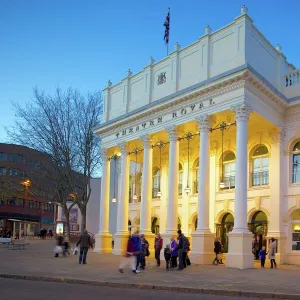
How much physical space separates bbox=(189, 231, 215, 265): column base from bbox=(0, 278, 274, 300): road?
30.3 ft

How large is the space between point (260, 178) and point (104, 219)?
1172 centimetres

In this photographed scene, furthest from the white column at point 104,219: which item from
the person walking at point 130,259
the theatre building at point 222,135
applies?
the person walking at point 130,259

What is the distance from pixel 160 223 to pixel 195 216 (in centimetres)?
338

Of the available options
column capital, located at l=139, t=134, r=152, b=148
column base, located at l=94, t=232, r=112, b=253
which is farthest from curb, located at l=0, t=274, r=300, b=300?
column base, located at l=94, t=232, r=112, b=253

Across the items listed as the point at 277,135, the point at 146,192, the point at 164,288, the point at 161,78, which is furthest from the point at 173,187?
the point at 164,288

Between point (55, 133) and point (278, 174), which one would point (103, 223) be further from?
point (278, 174)

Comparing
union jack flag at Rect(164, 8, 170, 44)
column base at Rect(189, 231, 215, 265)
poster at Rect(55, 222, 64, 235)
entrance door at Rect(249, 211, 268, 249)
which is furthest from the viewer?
poster at Rect(55, 222, 64, 235)

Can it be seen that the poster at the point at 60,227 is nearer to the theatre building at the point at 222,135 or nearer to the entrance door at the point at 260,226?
the theatre building at the point at 222,135

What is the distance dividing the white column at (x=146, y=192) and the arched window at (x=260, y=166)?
244 inches

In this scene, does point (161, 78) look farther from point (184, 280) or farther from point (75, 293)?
point (75, 293)

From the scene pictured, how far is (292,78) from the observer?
24.5m

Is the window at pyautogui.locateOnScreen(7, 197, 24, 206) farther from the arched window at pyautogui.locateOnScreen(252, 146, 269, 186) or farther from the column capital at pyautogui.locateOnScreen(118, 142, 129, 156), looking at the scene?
the arched window at pyautogui.locateOnScreen(252, 146, 269, 186)

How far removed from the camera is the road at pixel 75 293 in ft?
35.7

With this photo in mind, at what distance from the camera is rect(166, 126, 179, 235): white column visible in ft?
80.8
